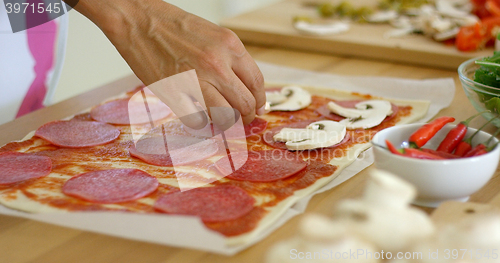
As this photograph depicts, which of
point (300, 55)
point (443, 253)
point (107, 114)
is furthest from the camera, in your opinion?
point (300, 55)

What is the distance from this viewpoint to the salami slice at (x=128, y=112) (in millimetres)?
1982

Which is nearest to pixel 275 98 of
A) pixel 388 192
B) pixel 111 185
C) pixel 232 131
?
pixel 232 131

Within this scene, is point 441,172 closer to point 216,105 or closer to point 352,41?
point 216,105

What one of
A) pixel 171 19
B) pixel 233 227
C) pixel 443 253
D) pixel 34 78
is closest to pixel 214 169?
pixel 233 227

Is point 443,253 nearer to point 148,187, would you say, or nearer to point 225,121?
point 148,187

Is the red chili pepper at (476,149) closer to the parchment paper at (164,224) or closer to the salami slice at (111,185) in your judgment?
the parchment paper at (164,224)

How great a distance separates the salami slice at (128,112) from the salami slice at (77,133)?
0.07 metres

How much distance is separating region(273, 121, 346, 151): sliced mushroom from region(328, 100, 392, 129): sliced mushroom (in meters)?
0.10

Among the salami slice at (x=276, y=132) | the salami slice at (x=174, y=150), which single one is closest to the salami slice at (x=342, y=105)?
the salami slice at (x=276, y=132)

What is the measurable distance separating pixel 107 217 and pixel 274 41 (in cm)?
194

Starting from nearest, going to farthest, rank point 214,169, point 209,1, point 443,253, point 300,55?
1. point 443,253
2. point 214,169
3. point 300,55
4. point 209,1

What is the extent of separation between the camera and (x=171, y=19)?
5.90ft

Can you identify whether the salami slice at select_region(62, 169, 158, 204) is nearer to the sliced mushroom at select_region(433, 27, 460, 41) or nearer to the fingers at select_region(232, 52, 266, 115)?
the fingers at select_region(232, 52, 266, 115)

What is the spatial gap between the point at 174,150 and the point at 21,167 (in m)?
0.47
